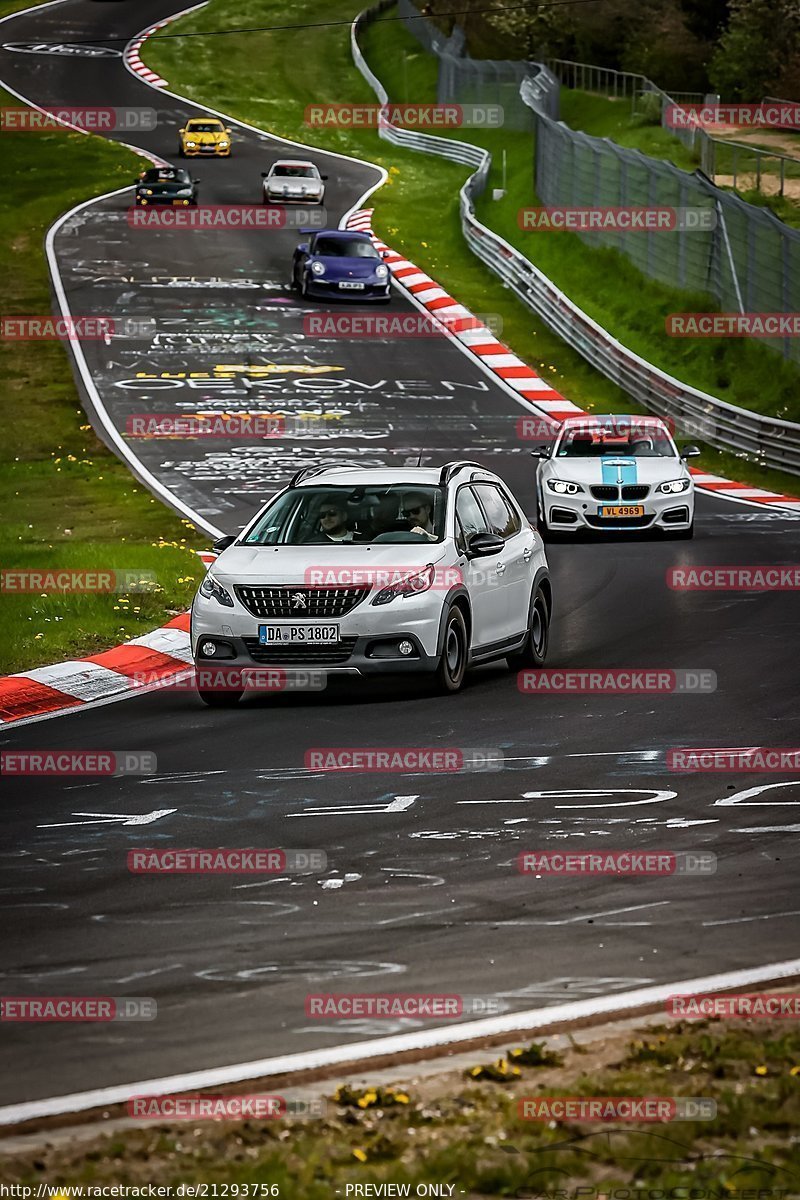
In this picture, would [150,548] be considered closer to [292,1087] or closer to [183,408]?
[183,408]

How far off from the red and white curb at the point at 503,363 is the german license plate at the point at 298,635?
14234 millimetres

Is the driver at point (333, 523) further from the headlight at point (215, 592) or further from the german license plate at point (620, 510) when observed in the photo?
the german license plate at point (620, 510)

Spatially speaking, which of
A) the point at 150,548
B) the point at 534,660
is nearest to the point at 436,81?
the point at 150,548

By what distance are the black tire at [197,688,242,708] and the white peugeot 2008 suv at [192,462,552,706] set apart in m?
0.01

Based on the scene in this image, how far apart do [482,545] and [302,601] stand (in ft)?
4.76

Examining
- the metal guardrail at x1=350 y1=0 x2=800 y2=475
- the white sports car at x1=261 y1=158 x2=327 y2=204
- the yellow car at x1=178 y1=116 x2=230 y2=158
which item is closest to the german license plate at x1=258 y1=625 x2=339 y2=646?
the metal guardrail at x1=350 y1=0 x2=800 y2=475

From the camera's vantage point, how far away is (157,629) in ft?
55.2

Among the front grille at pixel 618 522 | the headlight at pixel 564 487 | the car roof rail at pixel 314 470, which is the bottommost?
the front grille at pixel 618 522

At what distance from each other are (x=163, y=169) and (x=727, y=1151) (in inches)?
2051

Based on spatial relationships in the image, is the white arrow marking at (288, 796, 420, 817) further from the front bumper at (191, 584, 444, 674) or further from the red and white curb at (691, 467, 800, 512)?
the red and white curb at (691, 467, 800, 512)

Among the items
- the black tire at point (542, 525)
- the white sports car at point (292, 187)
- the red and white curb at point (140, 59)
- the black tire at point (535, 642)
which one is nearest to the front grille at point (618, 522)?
the black tire at point (542, 525)

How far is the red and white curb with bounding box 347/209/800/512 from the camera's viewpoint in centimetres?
2841

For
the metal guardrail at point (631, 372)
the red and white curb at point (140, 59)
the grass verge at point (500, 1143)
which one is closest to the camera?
the grass verge at point (500, 1143)

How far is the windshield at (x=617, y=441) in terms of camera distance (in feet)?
78.2
